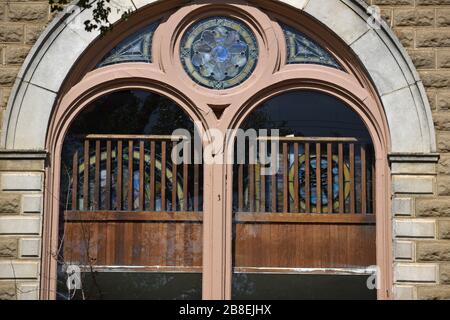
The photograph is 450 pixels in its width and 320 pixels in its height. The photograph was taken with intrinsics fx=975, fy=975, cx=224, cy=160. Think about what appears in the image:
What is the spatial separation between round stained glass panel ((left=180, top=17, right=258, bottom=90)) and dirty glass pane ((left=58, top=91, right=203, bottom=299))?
0.53 m

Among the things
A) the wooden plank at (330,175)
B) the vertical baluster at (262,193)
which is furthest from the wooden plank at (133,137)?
the wooden plank at (330,175)

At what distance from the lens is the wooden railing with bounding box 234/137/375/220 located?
1137 cm

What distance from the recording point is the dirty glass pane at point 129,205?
11.2 meters

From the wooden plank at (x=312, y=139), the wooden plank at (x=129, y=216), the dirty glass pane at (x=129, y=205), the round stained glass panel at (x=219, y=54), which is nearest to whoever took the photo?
the dirty glass pane at (x=129, y=205)

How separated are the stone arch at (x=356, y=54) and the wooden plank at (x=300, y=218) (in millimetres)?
906

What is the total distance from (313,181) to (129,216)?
7.17 ft

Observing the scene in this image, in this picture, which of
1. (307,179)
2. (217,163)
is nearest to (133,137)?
(217,163)

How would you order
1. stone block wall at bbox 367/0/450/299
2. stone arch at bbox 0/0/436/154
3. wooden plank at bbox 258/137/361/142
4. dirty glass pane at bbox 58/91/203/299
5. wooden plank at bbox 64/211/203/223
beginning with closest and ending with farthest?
stone block wall at bbox 367/0/450/299
stone arch at bbox 0/0/436/154
dirty glass pane at bbox 58/91/203/299
wooden plank at bbox 64/211/203/223
wooden plank at bbox 258/137/361/142

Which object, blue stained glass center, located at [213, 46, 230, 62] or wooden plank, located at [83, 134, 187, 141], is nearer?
wooden plank, located at [83, 134, 187, 141]

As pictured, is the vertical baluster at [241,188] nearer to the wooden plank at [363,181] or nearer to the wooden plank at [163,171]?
the wooden plank at [163,171]

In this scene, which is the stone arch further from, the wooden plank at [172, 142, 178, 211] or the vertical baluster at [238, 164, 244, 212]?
the vertical baluster at [238, 164, 244, 212]

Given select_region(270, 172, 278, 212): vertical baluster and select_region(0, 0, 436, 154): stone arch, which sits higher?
select_region(0, 0, 436, 154): stone arch

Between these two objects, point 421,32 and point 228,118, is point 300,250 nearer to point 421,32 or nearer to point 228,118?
point 228,118

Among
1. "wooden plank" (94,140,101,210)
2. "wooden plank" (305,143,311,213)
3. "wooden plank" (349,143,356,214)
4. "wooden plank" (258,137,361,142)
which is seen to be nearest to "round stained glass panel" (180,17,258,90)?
"wooden plank" (258,137,361,142)
